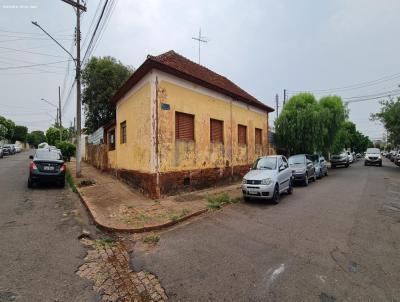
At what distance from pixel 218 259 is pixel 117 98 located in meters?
12.1

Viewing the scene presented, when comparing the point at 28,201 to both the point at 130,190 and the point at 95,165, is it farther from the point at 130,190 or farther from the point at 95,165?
the point at 95,165

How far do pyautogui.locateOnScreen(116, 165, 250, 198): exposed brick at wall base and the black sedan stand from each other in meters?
2.85

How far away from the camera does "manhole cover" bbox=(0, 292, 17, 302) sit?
10.9 feet

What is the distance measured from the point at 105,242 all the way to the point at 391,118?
26000 millimetres

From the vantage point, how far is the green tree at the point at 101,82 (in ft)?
79.0

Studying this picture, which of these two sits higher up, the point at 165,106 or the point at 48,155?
the point at 165,106

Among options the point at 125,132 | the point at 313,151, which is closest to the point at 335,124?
the point at 313,151

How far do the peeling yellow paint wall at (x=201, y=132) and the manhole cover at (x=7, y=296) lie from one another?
6.62 meters

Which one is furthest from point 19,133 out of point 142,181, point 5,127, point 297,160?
point 297,160

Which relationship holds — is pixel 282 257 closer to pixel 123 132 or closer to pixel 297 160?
pixel 123 132

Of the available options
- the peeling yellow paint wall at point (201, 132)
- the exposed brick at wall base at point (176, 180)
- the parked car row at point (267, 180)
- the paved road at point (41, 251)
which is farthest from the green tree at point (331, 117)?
the paved road at point (41, 251)

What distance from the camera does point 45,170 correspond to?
37.6 ft

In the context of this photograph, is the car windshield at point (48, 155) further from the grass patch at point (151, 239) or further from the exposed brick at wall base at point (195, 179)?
the grass patch at point (151, 239)

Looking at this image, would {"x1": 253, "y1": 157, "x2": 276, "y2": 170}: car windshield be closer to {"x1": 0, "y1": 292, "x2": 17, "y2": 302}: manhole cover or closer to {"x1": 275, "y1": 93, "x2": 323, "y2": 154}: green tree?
{"x1": 0, "y1": 292, "x2": 17, "y2": 302}: manhole cover
